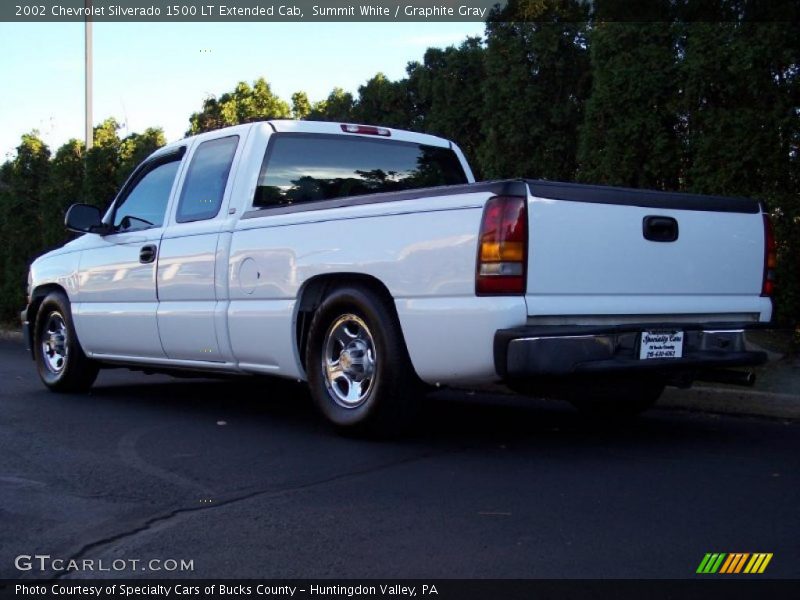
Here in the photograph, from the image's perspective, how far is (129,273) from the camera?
25.0ft

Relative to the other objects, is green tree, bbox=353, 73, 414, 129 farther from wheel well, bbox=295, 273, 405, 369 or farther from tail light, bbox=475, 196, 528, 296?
tail light, bbox=475, 196, 528, 296

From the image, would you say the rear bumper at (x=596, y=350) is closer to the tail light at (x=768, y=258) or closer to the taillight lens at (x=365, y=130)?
the tail light at (x=768, y=258)

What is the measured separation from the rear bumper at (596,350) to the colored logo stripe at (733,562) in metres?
1.52

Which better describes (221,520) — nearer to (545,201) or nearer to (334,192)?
(545,201)

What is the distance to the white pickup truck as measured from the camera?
16.9ft

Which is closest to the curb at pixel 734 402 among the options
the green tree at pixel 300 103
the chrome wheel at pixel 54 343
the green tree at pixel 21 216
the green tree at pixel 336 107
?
the chrome wheel at pixel 54 343

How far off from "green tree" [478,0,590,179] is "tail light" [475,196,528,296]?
19.4ft

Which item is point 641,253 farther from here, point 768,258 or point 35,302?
point 35,302

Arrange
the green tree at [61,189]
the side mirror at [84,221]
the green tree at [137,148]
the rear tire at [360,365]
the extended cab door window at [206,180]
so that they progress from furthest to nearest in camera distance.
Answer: the green tree at [61,189] < the green tree at [137,148] < the side mirror at [84,221] < the extended cab door window at [206,180] < the rear tire at [360,365]

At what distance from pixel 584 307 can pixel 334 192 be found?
2.47m

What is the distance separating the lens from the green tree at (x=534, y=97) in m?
10.9

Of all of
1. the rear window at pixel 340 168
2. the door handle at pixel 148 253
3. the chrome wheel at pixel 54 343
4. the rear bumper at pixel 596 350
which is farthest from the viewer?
the chrome wheel at pixel 54 343

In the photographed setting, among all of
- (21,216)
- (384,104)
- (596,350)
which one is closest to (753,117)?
(596,350)

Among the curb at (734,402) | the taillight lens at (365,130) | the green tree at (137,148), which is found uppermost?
the green tree at (137,148)
